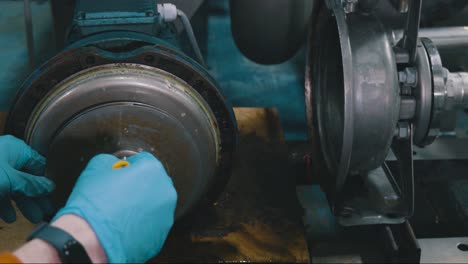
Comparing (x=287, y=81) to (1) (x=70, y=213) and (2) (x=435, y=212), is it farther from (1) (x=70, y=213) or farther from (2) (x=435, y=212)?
(1) (x=70, y=213)

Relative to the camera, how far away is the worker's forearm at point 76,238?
2.16 feet

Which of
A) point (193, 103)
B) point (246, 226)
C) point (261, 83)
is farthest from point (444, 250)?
point (261, 83)

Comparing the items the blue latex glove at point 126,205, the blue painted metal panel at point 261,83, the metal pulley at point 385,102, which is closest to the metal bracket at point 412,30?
the metal pulley at point 385,102

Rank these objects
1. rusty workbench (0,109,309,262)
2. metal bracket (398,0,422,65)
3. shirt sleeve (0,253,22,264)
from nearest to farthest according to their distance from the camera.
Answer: shirt sleeve (0,253,22,264), metal bracket (398,0,422,65), rusty workbench (0,109,309,262)

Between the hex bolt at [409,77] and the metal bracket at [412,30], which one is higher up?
the metal bracket at [412,30]

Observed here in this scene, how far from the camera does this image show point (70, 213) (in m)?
0.71

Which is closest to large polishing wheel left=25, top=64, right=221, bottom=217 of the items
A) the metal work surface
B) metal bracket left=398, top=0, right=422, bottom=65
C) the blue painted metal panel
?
metal bracket left=398, top=0, right=422, bottom=65

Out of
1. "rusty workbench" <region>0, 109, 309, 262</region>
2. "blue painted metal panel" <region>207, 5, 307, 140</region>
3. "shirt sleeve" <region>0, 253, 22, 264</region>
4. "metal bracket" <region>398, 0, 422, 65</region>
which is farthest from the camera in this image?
"blue painted metal panel" <region>207, 5, 307, 140</region>

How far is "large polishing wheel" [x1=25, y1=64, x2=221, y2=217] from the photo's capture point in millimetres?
886

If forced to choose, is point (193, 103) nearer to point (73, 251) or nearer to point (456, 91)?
point (73, 251)

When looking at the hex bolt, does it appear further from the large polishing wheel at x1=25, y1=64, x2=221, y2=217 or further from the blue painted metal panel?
the blue painted metal panel

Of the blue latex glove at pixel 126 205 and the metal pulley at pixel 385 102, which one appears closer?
the blue latex glove at pixel 126 205

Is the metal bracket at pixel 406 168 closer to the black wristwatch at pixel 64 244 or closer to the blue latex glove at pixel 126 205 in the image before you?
the blue latex glove at pixel 126 205

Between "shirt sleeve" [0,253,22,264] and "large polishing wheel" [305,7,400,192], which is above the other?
"large polishing wheel" [305,7,400,192]
